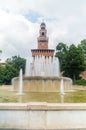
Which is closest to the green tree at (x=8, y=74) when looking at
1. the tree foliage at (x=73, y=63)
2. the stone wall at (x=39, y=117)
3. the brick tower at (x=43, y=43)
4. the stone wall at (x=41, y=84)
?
the tree foliage at (x=73, y=63)

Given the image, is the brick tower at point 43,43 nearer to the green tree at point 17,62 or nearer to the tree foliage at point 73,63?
the green tree at point 17,62

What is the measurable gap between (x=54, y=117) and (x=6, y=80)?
6506 cm

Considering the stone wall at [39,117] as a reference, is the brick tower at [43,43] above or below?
above

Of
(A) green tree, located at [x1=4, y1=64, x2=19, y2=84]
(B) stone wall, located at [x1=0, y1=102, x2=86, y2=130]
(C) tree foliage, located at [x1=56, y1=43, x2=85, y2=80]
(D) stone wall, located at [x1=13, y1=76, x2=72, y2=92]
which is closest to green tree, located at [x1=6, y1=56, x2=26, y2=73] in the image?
(A) green tree, located at [x1=4, y1=64, x2=19, y2=84]

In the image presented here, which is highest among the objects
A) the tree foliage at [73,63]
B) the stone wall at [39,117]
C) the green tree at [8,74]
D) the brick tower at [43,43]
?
the brick tower at [43,43]

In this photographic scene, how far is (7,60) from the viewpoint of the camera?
98.0m

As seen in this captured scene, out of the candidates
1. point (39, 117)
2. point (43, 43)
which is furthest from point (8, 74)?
point (39, 117)

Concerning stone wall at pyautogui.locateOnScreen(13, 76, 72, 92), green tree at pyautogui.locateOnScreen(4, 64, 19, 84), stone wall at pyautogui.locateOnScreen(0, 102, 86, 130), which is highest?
green tree at pyautogui.locateOnScreen(4, 64, 19, 84)

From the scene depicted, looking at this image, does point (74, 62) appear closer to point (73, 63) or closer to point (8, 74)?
point (73, 63)

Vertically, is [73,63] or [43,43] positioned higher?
[43,43]

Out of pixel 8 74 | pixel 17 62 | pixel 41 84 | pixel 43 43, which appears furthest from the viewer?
pixel 43 43

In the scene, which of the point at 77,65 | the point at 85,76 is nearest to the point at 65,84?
the point at 77,65

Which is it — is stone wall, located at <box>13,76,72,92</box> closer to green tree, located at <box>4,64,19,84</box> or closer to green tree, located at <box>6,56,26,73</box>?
green tree, located at <box>4,64,19,84</box>

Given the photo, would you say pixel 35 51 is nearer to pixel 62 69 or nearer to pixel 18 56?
pixel 18 56
